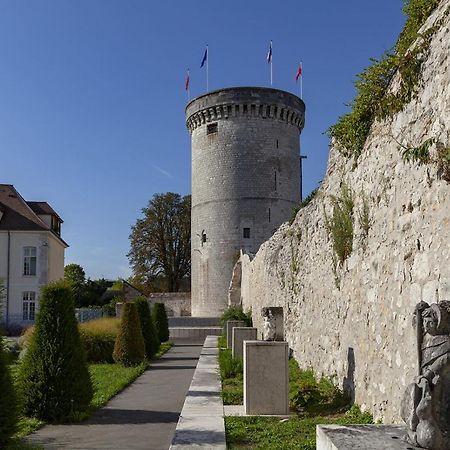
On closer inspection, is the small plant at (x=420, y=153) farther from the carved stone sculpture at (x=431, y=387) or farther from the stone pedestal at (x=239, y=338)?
the stone pedestal at (x=239, y=338)

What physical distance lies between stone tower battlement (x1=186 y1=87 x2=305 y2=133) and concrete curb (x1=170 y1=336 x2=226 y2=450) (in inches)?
1040

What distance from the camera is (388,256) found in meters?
5.88

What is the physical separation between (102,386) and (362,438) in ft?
A: 26.7

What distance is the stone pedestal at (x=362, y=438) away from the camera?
9.21 feet

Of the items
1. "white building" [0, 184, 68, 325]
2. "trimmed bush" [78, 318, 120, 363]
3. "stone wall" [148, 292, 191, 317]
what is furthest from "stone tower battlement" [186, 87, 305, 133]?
"trimmed bush" [78, 318, 120, 363]

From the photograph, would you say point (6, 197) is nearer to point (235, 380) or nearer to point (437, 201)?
point (235, 380)

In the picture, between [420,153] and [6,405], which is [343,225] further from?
[6,405]

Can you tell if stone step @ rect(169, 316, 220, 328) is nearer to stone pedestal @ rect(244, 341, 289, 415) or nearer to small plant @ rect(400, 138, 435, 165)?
stone pedestal @ rect(244, 341, 289, 415)

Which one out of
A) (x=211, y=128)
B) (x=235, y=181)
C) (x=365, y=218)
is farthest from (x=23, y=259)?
(x=365, y=218)

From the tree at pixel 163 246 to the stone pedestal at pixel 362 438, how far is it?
46.2 meters

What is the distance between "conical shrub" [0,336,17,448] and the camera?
5430 millimetres

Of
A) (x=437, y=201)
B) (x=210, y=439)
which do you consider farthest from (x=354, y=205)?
(x=210, y=439)

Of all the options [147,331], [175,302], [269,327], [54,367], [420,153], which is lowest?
[147,331]

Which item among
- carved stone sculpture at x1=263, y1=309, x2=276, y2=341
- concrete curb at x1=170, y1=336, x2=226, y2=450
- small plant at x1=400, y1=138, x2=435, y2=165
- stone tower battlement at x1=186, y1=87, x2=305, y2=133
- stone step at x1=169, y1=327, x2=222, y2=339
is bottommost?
stone step at x1=169, y1=327, x2=222, y2=339
